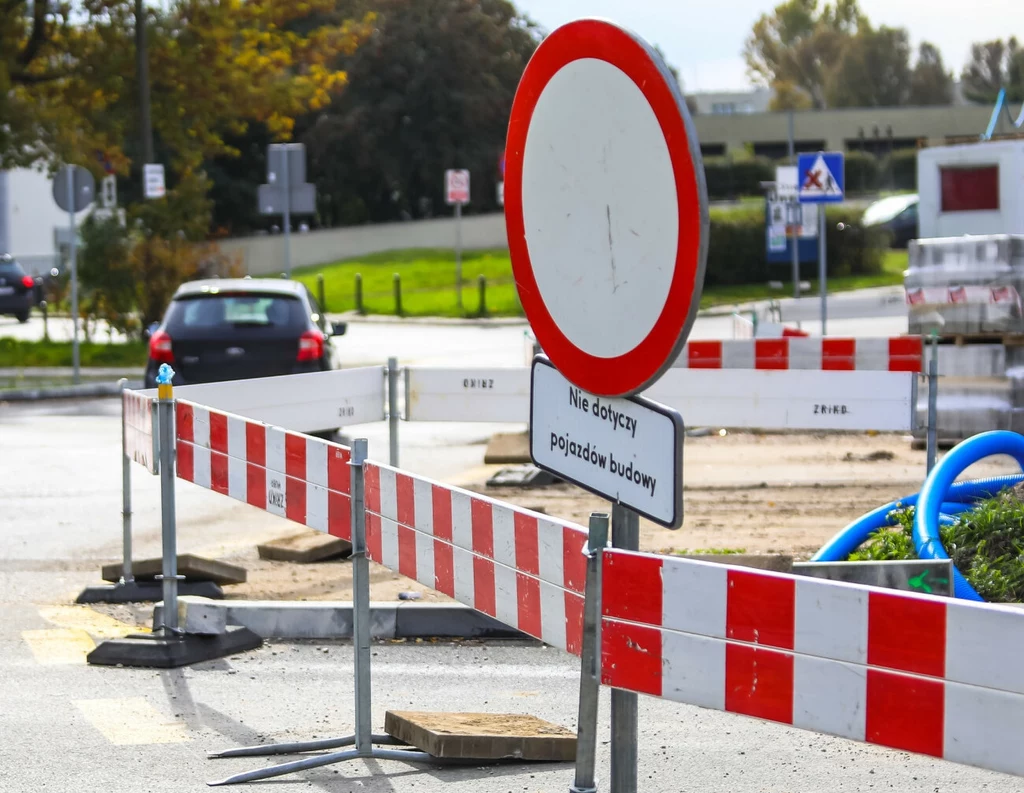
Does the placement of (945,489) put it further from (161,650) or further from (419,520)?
(161,650)

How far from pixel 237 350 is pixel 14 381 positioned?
8.91m

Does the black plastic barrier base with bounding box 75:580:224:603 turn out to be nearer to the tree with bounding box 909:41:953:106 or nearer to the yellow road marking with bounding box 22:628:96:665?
the yellow road marking with bounding box 22:628:96:665

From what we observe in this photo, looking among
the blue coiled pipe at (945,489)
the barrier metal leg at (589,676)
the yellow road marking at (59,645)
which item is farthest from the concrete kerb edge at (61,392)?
the barrier metal leg at (589,676)

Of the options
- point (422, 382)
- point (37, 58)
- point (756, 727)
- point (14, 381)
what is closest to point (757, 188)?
point (37, 58)

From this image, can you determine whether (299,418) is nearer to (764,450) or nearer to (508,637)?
(508,637)

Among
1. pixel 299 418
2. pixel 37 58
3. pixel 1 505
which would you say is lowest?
pixel 1 505

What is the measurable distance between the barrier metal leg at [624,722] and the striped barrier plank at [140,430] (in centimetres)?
426

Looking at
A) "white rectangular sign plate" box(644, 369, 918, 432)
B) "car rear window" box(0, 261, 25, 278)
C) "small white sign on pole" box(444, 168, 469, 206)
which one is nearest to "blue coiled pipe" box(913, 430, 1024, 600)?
"white rectangular sign plate" box(644, 369, 918, 432)

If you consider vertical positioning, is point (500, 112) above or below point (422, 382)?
above

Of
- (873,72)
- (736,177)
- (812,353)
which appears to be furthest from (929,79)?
(812,353)

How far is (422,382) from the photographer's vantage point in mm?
11039

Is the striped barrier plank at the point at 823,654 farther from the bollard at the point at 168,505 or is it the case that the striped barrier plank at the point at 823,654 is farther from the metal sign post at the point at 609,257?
the bollard at the point at 168,505

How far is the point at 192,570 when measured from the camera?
8555mm

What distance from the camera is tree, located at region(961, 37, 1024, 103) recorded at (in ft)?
387
